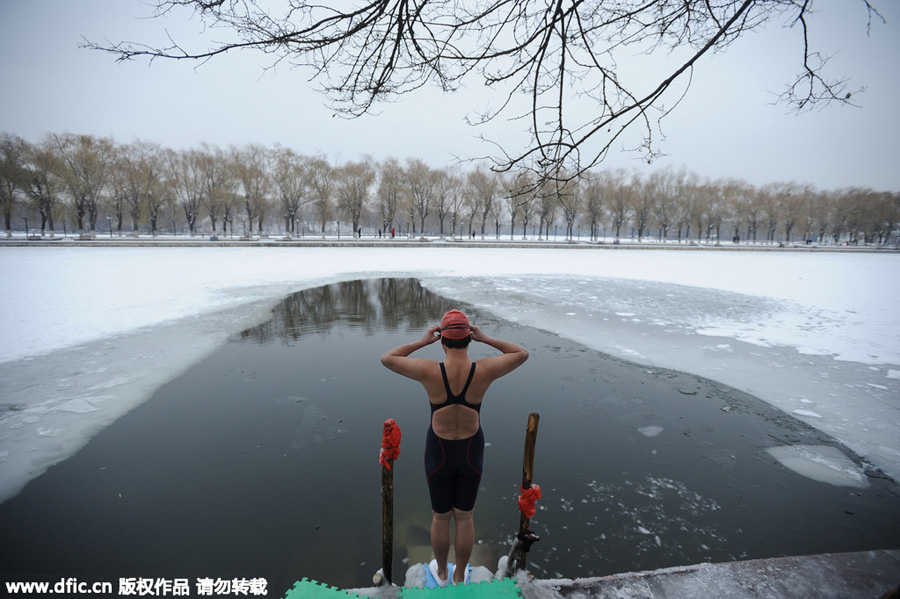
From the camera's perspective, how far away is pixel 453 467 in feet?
9.63

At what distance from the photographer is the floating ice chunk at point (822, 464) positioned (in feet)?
14.7

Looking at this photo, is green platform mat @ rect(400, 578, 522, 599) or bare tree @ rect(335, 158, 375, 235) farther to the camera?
bare tree @ rect(335, 158, 375, 235)

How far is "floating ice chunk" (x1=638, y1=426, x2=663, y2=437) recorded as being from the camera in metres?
5.52

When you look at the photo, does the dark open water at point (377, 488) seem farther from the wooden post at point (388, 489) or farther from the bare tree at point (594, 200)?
the bare tree at point (594, 200)

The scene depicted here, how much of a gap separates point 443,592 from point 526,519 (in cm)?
78

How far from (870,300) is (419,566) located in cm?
2162

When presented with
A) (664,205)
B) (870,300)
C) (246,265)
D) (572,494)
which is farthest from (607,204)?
(572,494)

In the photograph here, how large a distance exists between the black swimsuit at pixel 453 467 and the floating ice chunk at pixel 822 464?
444 centimetres

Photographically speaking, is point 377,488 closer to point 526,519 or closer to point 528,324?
point 526,519

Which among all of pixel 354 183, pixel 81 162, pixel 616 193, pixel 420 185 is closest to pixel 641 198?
pixel 616 193

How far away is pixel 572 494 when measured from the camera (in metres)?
4.26

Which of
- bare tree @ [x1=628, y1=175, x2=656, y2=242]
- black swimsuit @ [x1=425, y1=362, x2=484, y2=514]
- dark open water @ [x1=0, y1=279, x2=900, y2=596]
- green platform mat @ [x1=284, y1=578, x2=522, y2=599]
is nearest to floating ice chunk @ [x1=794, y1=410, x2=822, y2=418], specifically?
dark open water @ [x1=0, y1=279, x2=900, y2=596]

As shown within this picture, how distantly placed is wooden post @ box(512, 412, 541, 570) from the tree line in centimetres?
2502

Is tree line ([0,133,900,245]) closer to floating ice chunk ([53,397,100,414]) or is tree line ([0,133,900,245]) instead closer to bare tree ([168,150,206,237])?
bare tree ([168,150,206,237])
